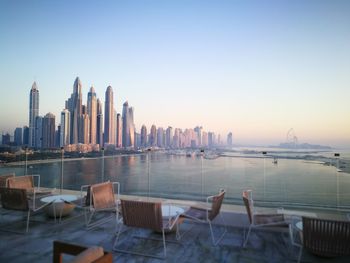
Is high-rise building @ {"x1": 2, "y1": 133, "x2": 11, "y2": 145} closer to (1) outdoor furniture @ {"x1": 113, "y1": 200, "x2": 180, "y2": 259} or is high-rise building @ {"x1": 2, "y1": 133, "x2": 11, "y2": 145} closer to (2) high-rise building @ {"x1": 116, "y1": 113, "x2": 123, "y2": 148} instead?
(1) outdoor furniture @ {"x1": 113, "y1": 200, "x2": 180, "y2": 259}

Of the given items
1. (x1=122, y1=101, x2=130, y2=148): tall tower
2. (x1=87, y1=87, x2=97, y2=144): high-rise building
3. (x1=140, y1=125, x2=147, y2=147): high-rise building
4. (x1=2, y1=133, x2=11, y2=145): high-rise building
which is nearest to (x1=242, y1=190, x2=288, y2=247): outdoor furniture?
(x1=2, y1=133, x2=11, y2=145): high-rise building

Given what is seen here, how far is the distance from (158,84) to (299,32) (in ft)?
36.8

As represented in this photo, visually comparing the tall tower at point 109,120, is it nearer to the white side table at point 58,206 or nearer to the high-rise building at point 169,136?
the high-rise building at point 169,136

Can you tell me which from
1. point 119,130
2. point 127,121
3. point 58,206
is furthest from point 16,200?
point 127,121

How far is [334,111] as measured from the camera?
620 inches

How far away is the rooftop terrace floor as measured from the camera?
3359 mm

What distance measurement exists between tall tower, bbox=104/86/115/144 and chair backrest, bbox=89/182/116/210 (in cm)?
3967

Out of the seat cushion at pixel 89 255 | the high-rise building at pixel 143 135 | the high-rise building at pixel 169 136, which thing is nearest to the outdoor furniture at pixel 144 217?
the seat cushion at pixel 89 255

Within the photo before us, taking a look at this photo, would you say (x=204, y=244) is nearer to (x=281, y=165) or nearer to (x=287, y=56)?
(x=281, y=165)

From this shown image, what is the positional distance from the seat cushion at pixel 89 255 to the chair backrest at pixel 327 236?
230 centimetres

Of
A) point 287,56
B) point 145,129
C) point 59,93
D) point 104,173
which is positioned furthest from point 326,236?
point 145,129

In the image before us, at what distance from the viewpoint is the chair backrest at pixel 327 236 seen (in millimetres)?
2852

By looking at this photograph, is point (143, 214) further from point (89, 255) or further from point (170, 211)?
point (89, 255)

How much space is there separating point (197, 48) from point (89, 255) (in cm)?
1272
